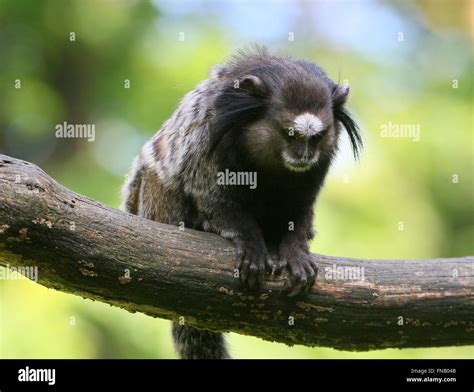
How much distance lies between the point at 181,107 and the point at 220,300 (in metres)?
1.74

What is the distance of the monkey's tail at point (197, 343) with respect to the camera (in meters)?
5.34

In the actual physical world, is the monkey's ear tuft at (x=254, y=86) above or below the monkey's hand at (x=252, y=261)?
above

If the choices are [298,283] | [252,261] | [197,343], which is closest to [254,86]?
[252,261]

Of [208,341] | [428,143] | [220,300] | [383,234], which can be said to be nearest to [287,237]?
[220,300]

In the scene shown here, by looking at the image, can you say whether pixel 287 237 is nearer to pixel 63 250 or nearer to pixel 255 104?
pixel 255 104

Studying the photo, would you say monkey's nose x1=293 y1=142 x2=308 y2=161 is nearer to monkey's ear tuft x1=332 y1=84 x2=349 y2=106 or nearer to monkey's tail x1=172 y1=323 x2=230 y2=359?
monkey's ear tuft x1=332 y1=84 x2=349 y2=106

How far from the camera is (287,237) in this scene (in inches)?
193

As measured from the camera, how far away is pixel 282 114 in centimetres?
471

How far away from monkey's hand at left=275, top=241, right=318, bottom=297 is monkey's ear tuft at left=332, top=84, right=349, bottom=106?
3.38 feet

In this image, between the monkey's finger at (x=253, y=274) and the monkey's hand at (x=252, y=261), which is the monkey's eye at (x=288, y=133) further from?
the monkey's finger at (x=253, y=274)

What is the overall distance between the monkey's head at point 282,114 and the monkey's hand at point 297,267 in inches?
21.4
